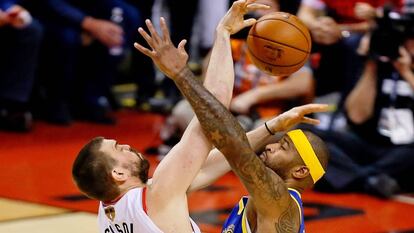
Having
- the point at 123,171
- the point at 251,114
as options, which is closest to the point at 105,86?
the point at 251,114

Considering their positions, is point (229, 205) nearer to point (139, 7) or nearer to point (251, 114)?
point (251, 114)

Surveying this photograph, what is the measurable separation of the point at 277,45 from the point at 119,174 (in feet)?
2.85

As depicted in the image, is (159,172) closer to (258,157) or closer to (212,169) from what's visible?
(258,157)

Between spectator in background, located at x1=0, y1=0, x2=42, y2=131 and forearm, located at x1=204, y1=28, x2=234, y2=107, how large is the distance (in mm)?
4763

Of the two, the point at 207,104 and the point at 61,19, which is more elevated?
the point at 207,104

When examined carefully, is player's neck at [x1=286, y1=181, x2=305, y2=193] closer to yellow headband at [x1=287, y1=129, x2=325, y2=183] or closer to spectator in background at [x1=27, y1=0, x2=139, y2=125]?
yellow headband at [x1=287, y1=129, x2=325, y2=183]

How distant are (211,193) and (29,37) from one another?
8.65 feet

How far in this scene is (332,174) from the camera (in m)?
6.80

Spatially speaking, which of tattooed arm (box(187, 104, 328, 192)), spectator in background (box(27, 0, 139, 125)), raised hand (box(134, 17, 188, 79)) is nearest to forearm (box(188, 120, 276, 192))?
tattooed arm (box(187, 104, 328, 192))

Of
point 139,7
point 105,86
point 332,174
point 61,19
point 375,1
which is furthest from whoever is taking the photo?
point 139,7

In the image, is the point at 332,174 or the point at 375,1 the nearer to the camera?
the point at 332,174

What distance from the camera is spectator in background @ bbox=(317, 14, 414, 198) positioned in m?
6.77

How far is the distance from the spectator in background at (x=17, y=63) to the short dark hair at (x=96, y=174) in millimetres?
4601

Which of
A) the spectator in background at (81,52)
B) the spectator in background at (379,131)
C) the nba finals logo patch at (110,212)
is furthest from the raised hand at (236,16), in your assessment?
the spectator in background at (81,52)
